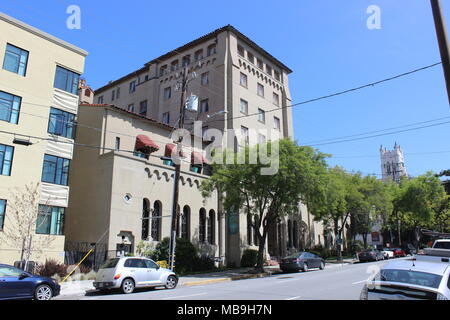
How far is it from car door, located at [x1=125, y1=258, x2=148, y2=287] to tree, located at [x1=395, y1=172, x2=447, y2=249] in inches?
1850

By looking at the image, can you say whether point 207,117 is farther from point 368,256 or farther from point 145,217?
point 368,256

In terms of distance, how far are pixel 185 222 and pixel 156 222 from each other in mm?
3163

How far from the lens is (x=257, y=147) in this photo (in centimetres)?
2614

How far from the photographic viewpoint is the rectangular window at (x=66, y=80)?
2512 centimetres

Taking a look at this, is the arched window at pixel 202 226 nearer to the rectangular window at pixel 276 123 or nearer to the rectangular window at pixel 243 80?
the rectangular window at pixel 243 80

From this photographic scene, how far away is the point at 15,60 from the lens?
2289 cm

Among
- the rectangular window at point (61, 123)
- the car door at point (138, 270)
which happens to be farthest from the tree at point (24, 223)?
the car door at point (138, 270)

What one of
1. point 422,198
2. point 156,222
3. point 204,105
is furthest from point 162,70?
point 422,198

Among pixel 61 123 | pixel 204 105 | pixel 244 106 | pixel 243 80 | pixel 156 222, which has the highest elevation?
pixel 243 80

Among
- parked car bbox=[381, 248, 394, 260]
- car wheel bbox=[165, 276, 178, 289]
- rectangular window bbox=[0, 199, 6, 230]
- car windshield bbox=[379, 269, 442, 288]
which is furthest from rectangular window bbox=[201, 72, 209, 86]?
car windshield bbox=[379, 269, 442, 288]

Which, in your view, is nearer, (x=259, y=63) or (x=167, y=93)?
(x=167, y=93)

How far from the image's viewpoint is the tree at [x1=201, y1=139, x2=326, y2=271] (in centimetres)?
2456

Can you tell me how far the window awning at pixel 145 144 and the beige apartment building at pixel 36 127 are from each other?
16.2ft

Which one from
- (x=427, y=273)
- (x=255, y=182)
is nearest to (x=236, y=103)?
(x=255, y=182)
